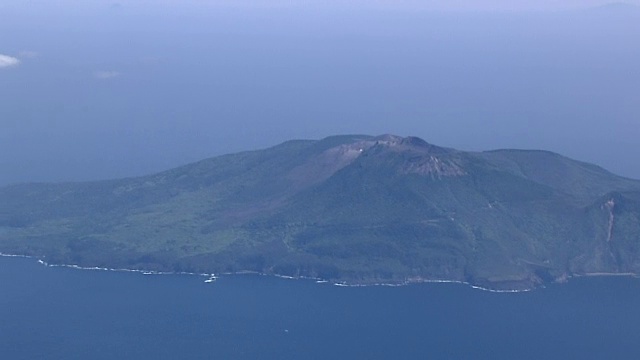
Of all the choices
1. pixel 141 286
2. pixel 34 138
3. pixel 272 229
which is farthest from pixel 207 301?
pixel 34 138

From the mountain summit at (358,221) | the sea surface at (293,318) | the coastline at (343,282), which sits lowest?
the sea surface at (293,318)

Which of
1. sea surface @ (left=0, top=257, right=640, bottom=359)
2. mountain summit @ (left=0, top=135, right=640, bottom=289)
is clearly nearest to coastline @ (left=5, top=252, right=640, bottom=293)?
mountain summit @ (left=0, top=135, right=640, bottom=289)

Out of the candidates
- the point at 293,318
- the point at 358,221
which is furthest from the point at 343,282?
the point at 293,318

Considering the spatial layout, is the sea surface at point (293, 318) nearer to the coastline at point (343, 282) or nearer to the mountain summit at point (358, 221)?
the coastline at point (343, 282)

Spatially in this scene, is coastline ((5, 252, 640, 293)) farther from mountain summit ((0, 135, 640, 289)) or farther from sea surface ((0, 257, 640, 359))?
sea surface ((0, 257, 640, 359))

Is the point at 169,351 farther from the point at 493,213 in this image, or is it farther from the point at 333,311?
the point at 493,213

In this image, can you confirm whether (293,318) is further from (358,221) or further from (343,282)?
(358,221)

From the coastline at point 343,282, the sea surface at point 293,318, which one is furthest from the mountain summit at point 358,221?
the sea surface at point 293,318
